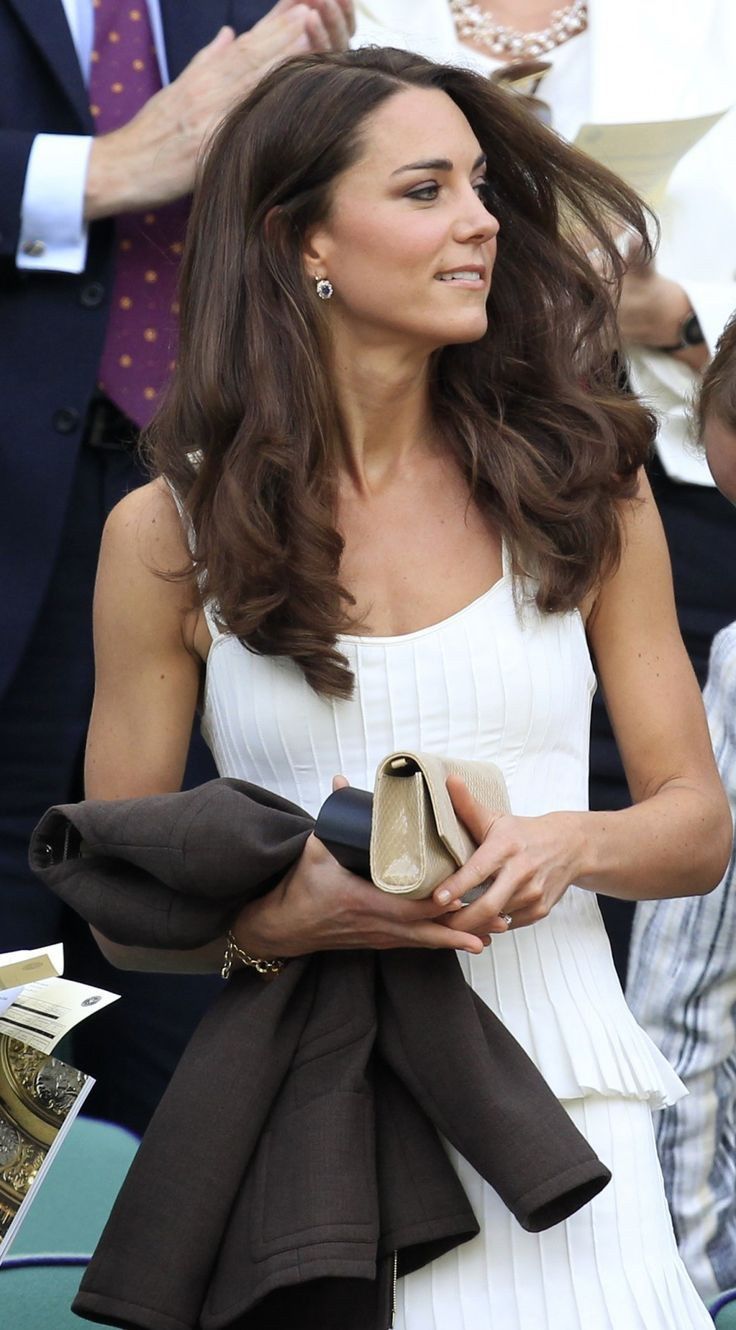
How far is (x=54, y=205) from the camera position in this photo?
3.07 m

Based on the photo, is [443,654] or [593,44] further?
[593,44]

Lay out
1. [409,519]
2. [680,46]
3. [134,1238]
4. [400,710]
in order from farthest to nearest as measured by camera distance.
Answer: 1. [680,46]
2. [409,519]
3. [400,710]
4. [134,1238]

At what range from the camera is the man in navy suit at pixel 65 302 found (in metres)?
3.07

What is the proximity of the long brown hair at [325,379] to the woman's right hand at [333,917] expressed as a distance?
29 cm

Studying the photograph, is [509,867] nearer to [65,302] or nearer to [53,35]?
[65,302]

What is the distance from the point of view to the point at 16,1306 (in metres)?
2.33

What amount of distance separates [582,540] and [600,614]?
11 centimetres

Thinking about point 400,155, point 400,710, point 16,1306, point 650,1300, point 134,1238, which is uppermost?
point 400,155

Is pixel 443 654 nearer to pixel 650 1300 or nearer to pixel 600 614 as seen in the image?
pixel 600 614

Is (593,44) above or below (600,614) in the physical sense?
above

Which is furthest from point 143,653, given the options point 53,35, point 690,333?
point 690,333

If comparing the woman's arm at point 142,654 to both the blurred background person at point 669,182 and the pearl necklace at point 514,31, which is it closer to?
the blurred background person at point 669,182

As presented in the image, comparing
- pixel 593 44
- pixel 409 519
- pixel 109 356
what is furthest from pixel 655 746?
pixel 593 44

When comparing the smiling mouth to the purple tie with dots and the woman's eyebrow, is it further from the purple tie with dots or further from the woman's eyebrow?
the purple tie with dots
